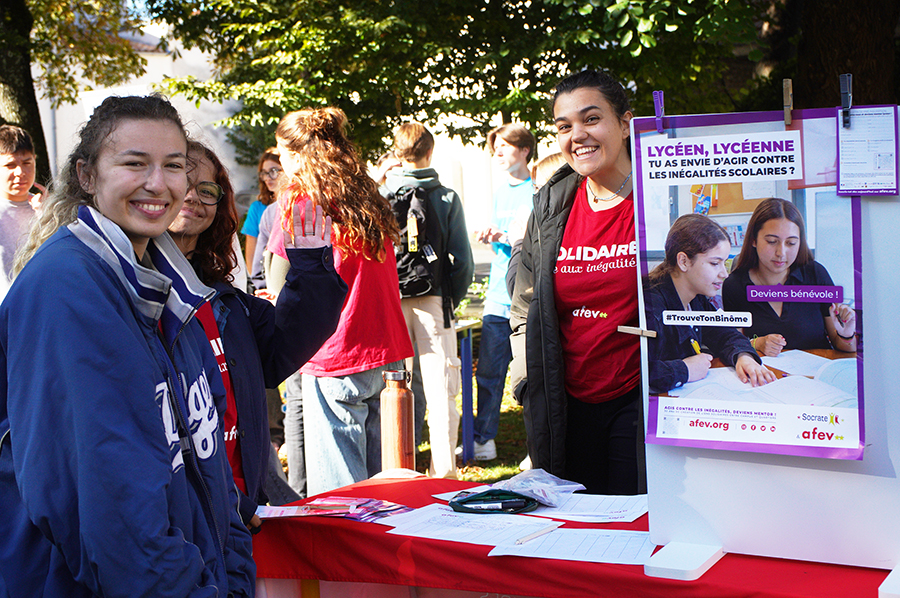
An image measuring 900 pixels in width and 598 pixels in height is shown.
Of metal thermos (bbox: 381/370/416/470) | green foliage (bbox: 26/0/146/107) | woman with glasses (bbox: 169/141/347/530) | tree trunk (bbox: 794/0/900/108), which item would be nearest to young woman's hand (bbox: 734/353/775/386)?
→ woman with glasses (bbox: 169/141/347/530)

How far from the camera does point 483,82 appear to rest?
9.30 m

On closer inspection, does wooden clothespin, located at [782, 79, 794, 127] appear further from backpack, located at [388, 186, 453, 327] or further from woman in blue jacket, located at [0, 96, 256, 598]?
backpack, located at [388, 186, 453, 327]

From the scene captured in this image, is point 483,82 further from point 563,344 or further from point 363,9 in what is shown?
point 563,344

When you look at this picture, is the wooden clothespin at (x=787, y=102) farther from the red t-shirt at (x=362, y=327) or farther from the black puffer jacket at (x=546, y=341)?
the red t-shirt at (x=362, y=327)

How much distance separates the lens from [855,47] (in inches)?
265

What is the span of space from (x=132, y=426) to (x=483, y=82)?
27.7 feet

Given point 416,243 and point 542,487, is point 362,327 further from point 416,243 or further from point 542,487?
point 542,487

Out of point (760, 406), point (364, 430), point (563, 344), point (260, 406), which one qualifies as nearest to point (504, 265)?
point (364, 430)

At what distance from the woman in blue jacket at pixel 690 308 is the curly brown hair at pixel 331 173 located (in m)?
1.61

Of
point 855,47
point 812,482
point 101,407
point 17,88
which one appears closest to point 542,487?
point 812,482

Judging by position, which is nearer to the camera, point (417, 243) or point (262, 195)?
point (417, 243)

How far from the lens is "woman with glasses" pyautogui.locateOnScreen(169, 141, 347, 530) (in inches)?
84.4

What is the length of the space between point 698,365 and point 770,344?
158 millimetres

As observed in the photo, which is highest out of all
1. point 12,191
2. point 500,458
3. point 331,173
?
point 12,191
